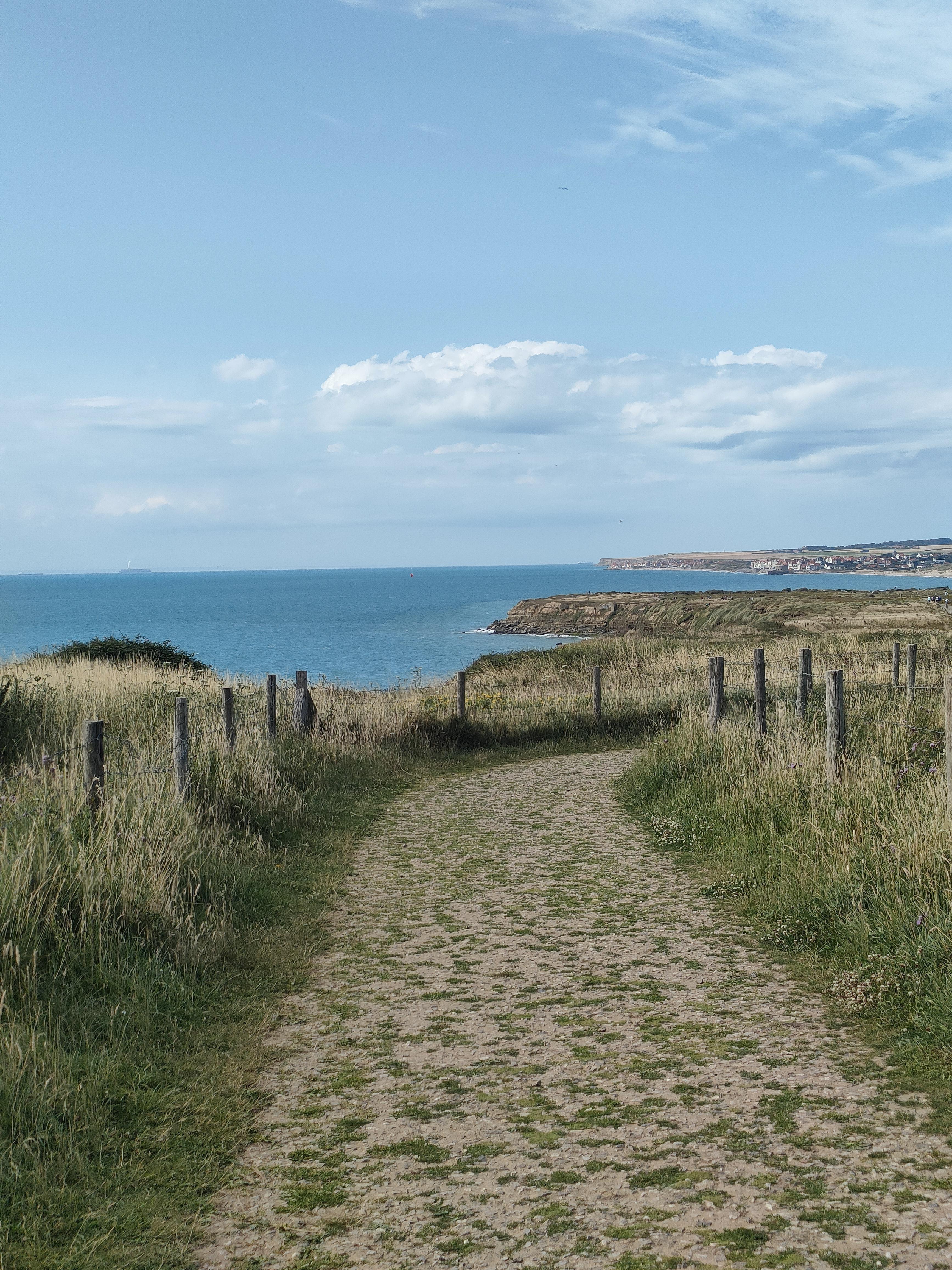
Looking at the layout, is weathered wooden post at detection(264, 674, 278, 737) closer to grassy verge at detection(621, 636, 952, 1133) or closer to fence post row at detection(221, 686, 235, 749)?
fence post row at detection(221, 686, 235, 749)

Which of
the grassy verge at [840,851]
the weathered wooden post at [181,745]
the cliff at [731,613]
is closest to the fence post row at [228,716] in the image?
the weathered wooden post at [181,745]

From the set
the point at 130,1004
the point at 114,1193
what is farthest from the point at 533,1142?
the point at 130,1004

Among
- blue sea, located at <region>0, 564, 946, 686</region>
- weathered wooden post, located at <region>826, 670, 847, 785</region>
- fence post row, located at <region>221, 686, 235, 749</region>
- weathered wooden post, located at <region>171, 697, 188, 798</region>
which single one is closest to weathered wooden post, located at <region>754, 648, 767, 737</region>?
weathered wooden post, located at <region>826, 670, 847, 785</region>

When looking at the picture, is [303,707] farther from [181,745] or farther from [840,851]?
[840,851]

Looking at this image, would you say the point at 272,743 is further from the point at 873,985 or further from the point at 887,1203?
the point at 887,1203

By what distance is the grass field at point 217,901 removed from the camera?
4.38 meters

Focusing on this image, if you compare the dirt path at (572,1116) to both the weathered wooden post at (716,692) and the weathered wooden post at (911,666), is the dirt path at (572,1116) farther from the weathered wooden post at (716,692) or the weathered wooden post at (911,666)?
the weathered wooden post at (911,666)

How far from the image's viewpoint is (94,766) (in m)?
8.58

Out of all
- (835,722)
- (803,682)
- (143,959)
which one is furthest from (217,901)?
(803,682)

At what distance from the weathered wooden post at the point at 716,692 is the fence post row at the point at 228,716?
707 cm

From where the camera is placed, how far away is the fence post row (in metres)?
13.1

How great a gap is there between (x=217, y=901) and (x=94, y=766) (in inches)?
68.1

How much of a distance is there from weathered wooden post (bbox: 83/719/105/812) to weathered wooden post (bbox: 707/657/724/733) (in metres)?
9.60

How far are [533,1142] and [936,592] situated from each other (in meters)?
59.8
